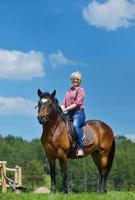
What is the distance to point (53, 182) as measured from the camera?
53.5ft

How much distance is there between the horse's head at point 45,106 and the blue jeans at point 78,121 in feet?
2.81

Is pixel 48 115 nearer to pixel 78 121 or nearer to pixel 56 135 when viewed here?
pixel 56 135

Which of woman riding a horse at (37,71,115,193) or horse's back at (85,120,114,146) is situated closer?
woman riding a horse at (37,71,115,193)

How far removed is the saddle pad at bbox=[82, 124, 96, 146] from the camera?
16.9m

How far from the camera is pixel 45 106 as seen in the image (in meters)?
15.5

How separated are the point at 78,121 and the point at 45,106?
1404mm

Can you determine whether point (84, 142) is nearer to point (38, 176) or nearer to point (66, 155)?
point (66, 155)

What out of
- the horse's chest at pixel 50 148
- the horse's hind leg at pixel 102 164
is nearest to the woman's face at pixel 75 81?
the horse's chest at pixel 50 148

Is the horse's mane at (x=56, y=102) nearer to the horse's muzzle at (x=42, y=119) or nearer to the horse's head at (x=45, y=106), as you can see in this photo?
the horse's head at (x=45, y=106)

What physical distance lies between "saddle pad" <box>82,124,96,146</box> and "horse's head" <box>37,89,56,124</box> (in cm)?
152

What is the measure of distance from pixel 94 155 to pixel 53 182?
2264 millimetres

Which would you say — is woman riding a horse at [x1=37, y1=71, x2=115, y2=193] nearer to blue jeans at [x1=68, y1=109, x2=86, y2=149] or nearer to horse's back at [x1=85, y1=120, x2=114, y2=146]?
horse's back at [x1=85, y1=120, x2=114, y2=146]

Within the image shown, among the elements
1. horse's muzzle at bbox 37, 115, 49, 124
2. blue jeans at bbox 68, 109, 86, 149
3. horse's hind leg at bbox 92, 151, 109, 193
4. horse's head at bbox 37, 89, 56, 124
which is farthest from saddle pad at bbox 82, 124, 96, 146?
horse's muzzle at bbox 37, 115, 49, 124

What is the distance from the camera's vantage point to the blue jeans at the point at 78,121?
54.0 feet
